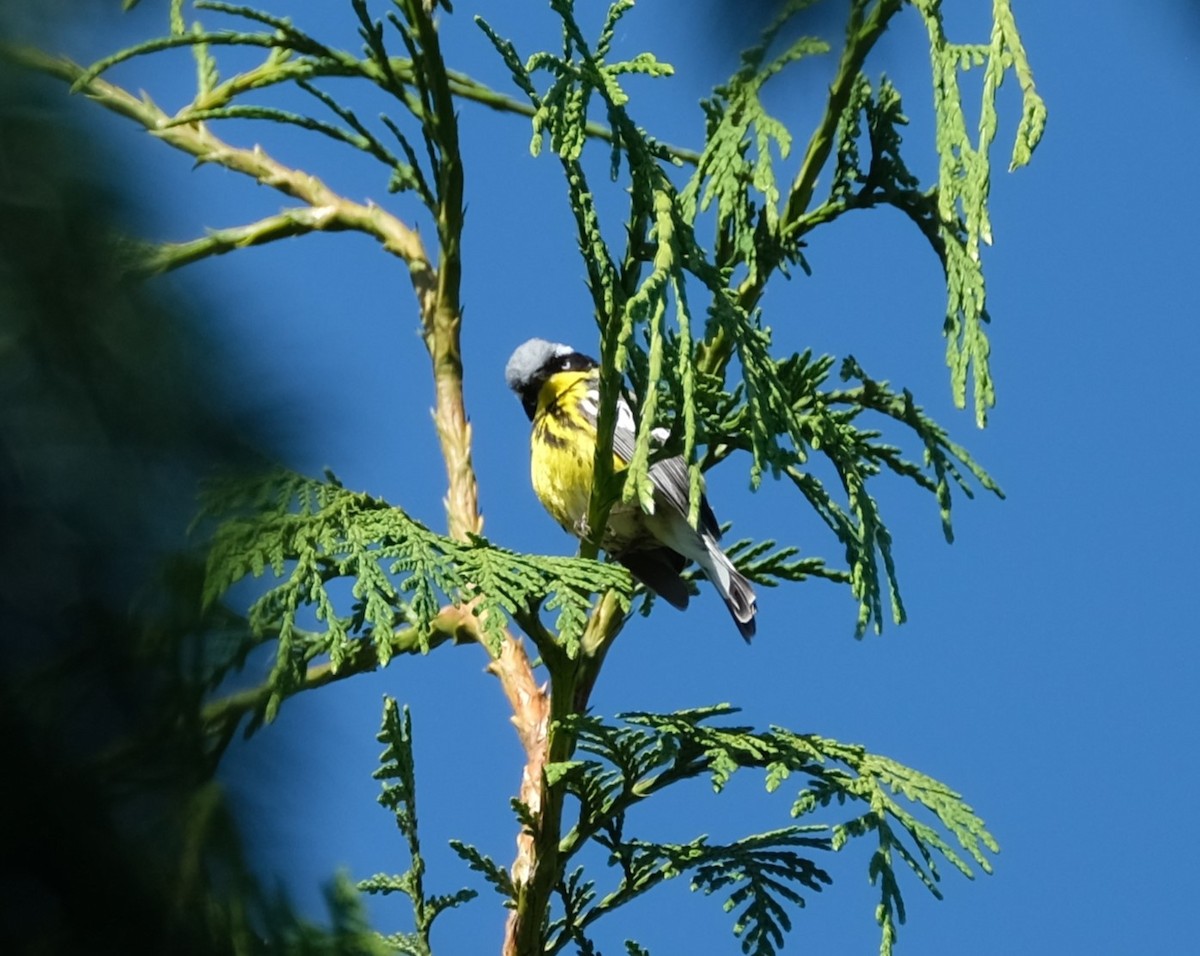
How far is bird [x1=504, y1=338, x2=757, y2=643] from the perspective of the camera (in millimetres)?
2916

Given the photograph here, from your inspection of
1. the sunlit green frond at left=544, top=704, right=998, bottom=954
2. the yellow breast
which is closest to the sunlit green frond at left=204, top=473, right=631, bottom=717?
the sunlit green frond at left=544, top=704, right=998, bottom=954

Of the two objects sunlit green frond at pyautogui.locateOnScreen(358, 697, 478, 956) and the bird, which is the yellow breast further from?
sunlit green frond at pyautogui.locateOnScreen(358, 697, 478, 956)

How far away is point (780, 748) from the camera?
205 centimetres

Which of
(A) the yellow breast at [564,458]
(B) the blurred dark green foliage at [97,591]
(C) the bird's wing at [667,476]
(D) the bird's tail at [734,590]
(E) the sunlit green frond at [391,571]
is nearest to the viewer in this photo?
(B) the blurred dark green foliage at [97,591]

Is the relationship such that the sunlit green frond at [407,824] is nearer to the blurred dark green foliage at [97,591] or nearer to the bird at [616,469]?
the bird at [616,469]

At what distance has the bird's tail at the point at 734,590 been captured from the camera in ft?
9.25

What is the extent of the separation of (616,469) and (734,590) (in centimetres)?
58

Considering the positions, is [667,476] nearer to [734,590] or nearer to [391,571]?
[734,590]

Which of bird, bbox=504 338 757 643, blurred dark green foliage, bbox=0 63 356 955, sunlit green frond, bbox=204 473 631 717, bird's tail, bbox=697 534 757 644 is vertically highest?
bird, bbox=504 338 757 643

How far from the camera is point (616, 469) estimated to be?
11.1ft

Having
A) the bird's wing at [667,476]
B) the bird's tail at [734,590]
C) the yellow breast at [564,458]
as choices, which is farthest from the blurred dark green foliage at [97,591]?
the yellow breast at [564,458]

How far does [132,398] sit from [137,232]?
0.32 ft

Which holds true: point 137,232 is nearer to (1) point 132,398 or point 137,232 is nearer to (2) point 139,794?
(1) point 132,398

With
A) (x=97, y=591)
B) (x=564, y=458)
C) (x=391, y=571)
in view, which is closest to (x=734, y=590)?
(x=564, y=458)
